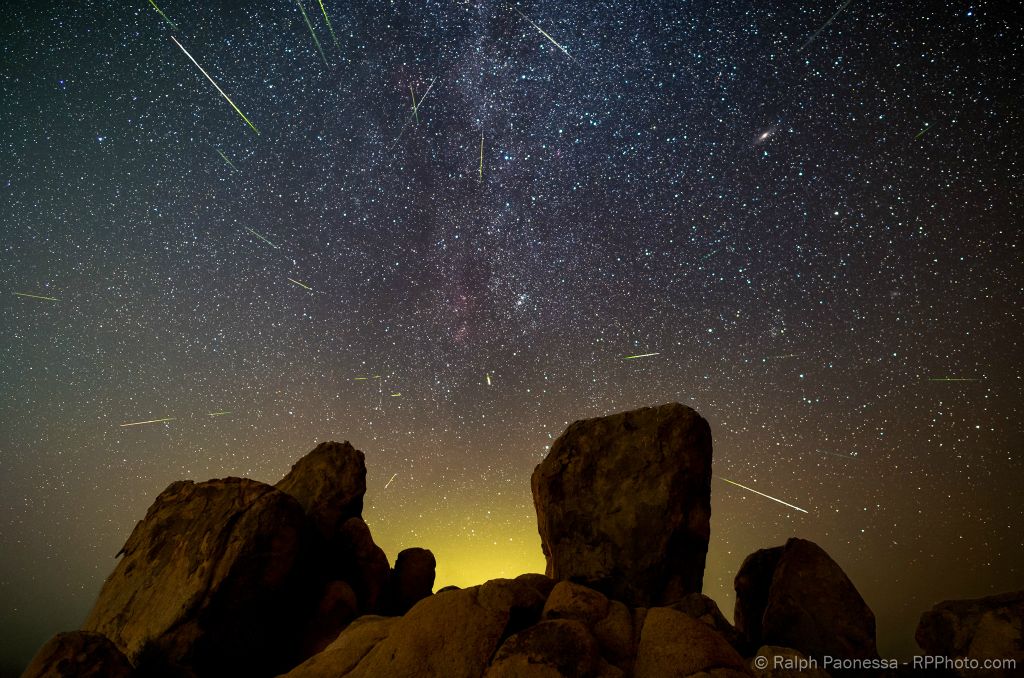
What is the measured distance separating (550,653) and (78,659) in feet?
24.8

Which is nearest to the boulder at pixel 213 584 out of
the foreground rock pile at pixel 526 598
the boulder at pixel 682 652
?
the foreground rock pile at pixel 526 598

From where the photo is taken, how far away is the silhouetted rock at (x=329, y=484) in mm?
15719

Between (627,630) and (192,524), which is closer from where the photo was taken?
(627,630)

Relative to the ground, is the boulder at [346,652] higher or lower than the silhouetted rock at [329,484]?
lower

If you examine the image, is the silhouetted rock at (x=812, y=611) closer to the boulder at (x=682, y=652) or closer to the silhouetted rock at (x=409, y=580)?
the boulder at (x=682, y=652)

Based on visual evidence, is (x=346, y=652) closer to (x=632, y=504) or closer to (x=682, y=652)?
(x=682, y=652)

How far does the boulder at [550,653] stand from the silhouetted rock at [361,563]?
957cm

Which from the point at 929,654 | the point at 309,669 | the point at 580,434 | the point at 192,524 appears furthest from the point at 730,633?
the point at 192,524

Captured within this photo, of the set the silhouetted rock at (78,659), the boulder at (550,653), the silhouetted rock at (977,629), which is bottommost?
the silhouetted rock at (977,629)

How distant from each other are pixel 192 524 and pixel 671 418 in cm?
1345

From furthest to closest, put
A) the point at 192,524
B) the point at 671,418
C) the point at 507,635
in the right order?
1. the point at 671,418
2. the point at 192,524
3. the point at 507,635

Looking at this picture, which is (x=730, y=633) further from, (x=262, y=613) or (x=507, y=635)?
(x=262, y=613)

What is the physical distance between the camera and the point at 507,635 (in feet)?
26.8

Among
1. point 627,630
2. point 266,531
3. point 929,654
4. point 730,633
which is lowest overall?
point 929,654
